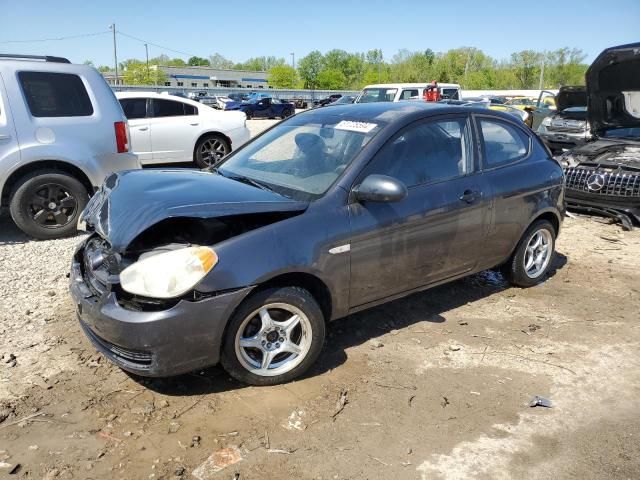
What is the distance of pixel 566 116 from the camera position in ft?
44.1

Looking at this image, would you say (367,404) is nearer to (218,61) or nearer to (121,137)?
(121,137)

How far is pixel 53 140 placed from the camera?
5.85 metres

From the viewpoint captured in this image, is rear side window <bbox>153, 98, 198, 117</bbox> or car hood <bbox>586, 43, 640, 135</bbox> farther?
rear side window <bbox>153, 98, 198, 117</bbox>

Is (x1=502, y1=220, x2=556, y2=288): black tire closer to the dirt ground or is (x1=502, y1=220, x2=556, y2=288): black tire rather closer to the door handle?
the dirt ground

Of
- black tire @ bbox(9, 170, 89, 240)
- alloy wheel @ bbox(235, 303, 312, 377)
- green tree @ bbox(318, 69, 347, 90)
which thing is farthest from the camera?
green tree @ bbox(318, 69, 347, 90)

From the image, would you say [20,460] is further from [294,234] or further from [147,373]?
[294,234]

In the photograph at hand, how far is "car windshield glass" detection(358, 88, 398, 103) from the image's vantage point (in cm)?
1681

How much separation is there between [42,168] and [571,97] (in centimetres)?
1201

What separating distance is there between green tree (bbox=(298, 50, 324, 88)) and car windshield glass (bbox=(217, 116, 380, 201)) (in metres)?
121

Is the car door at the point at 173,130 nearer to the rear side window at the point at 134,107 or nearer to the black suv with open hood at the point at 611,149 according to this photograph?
the rear side window at the point at 134,107

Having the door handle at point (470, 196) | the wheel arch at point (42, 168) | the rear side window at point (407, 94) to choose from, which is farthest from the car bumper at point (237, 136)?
the rear side window at point (407, 94)

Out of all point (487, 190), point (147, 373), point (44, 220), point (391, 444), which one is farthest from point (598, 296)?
point (44, 220)

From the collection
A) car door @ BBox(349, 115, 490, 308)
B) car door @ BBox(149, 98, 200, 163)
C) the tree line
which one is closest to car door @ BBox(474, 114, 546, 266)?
car door @ BBox(349, 115, 490, 308)

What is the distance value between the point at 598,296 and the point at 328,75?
113190 mm
